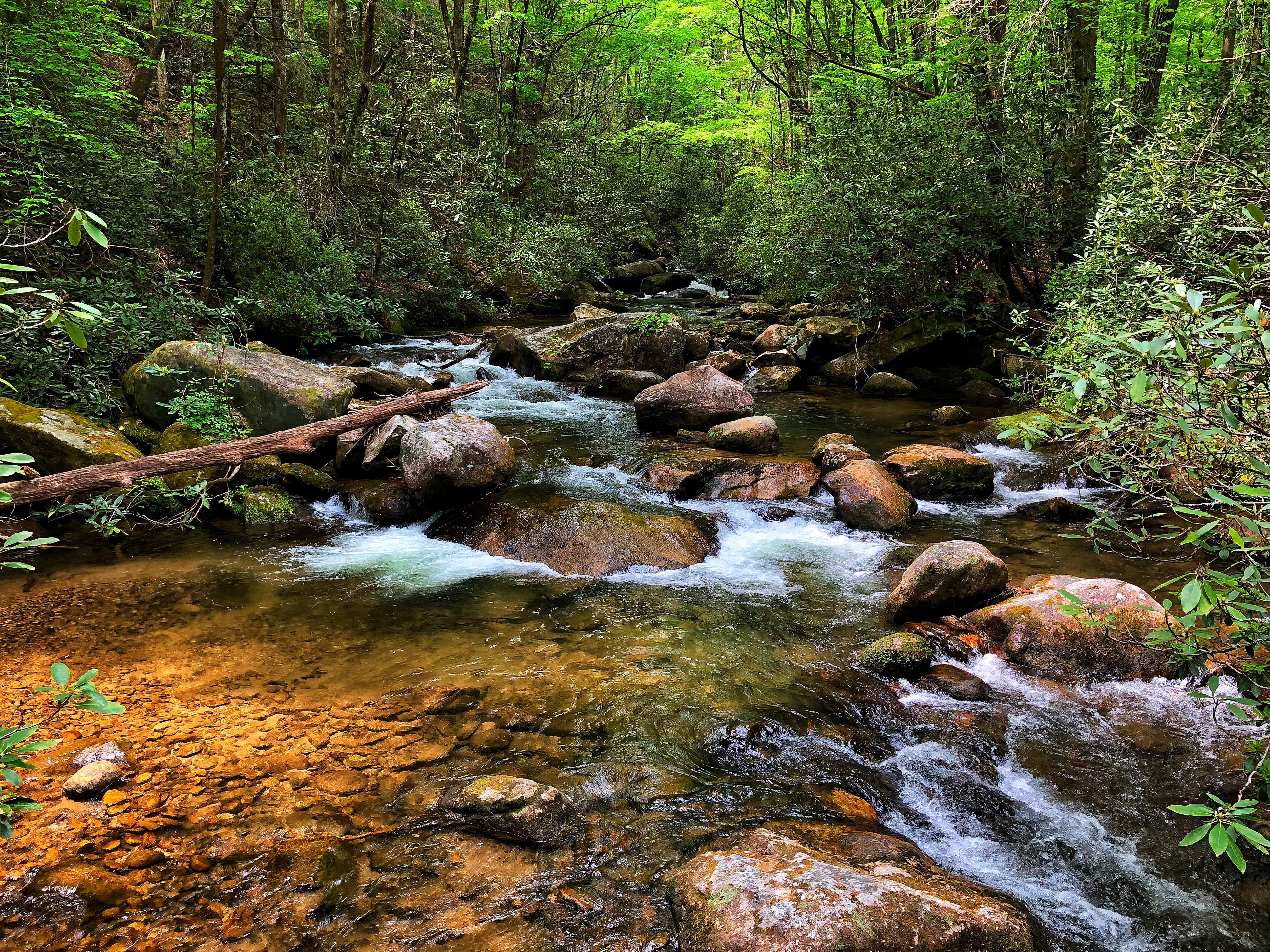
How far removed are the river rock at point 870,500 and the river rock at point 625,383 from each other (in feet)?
16.9

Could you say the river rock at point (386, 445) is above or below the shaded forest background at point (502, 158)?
below

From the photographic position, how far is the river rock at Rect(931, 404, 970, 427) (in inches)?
416

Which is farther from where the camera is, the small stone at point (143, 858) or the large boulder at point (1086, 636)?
the large boulder at point (1086, 636)

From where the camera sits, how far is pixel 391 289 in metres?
15.2

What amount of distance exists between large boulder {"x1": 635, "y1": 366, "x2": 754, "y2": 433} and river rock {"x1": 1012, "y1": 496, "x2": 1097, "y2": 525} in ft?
13.6

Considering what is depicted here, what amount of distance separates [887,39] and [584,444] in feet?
46.4

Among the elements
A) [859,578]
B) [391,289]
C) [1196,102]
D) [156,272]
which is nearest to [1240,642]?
[859,578]

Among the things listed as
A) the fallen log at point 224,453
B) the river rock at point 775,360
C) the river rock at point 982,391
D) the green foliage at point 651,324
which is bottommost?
the fallen log at point 224,453

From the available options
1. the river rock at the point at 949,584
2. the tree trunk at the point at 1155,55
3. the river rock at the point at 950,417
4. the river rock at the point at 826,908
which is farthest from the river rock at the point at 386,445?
the tree trunk at the point at 1155,55

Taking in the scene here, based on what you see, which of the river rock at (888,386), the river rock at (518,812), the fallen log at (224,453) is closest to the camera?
the river rock at (518,812)

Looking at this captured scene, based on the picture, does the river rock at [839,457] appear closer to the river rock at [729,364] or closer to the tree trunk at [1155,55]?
the river rock at [729,364]

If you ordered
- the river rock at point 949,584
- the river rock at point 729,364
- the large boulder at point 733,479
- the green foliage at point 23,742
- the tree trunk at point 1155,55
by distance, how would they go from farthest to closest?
the river rock at point 729,364 → the tree trunk at point 1155,55 → the large boulder at point 733,479 → the river rock at point 949,584 → the green foliage at point 23,742

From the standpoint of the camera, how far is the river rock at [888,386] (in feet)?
41.2

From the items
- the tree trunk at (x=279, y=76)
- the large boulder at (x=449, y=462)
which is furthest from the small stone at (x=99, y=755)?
the tree trunk at (x=279, y=76)
